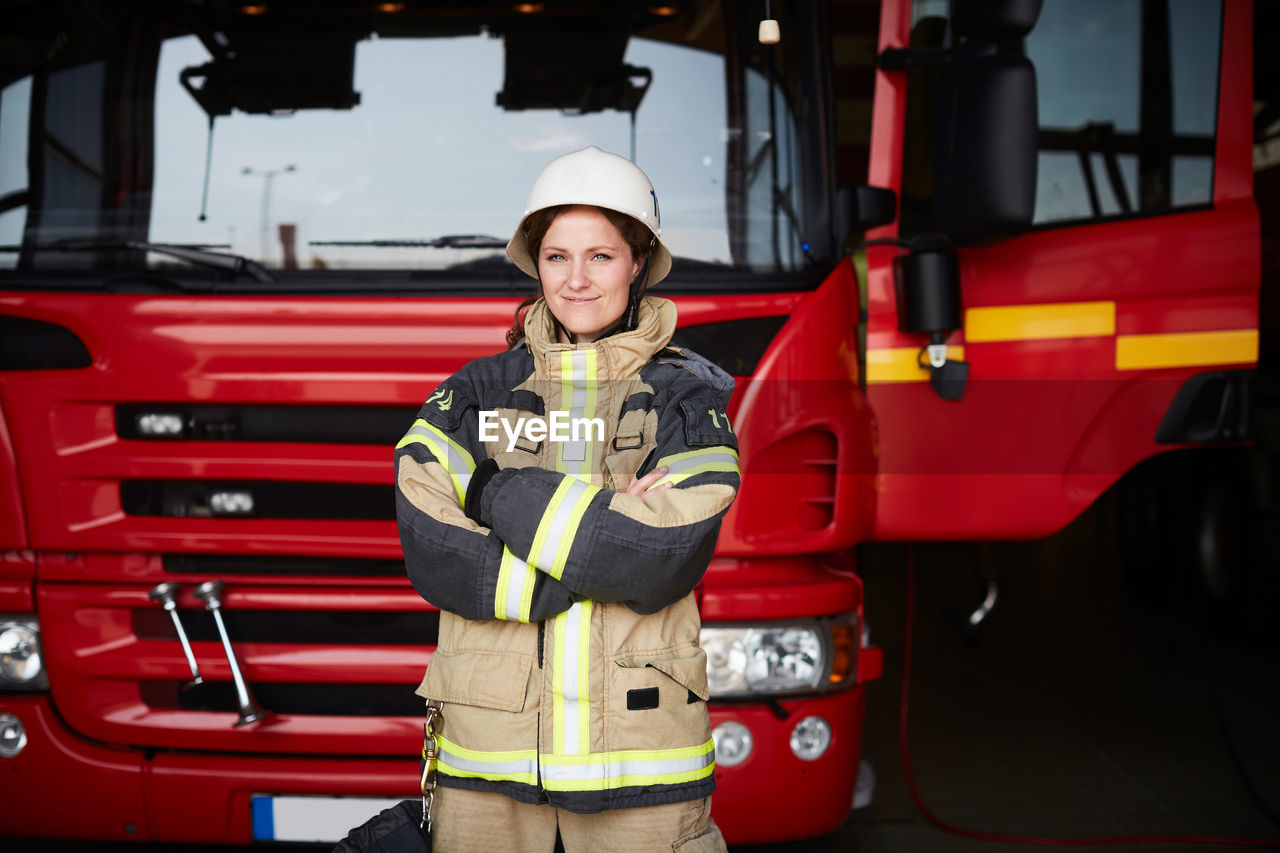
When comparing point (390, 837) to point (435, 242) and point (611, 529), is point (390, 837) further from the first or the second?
point (435, 242)

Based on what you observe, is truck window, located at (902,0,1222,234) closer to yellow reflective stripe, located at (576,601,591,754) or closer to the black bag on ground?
yellow reflective stripe, located at (576,601,591,754)

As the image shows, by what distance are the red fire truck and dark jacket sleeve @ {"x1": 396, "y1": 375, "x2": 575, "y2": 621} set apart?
0.66 metres

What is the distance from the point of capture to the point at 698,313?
2.30 m

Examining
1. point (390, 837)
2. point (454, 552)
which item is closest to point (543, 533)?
point (454, 552)

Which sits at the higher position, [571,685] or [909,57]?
[909,57]

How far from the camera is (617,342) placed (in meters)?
1.69

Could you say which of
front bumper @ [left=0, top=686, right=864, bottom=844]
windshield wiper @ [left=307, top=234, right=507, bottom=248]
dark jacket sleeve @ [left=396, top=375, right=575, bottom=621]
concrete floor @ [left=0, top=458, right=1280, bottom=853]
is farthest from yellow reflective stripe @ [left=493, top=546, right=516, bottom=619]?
concrete floor @ [left=0, top=458, right=1280, bottom=853]

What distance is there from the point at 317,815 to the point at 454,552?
3.57ft

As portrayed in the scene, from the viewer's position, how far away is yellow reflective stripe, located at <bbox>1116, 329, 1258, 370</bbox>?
8.84ft

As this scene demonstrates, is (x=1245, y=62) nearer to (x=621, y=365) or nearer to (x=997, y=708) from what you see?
(x=621, y=365)

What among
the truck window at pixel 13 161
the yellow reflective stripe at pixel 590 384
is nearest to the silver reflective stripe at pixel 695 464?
the yellow reflective stripe at pixel 590 384

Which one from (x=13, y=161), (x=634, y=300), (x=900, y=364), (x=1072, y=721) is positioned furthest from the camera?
(x=1072, y=721)

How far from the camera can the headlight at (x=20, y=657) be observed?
7.84 ft

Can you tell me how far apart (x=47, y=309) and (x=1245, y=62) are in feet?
9.70
